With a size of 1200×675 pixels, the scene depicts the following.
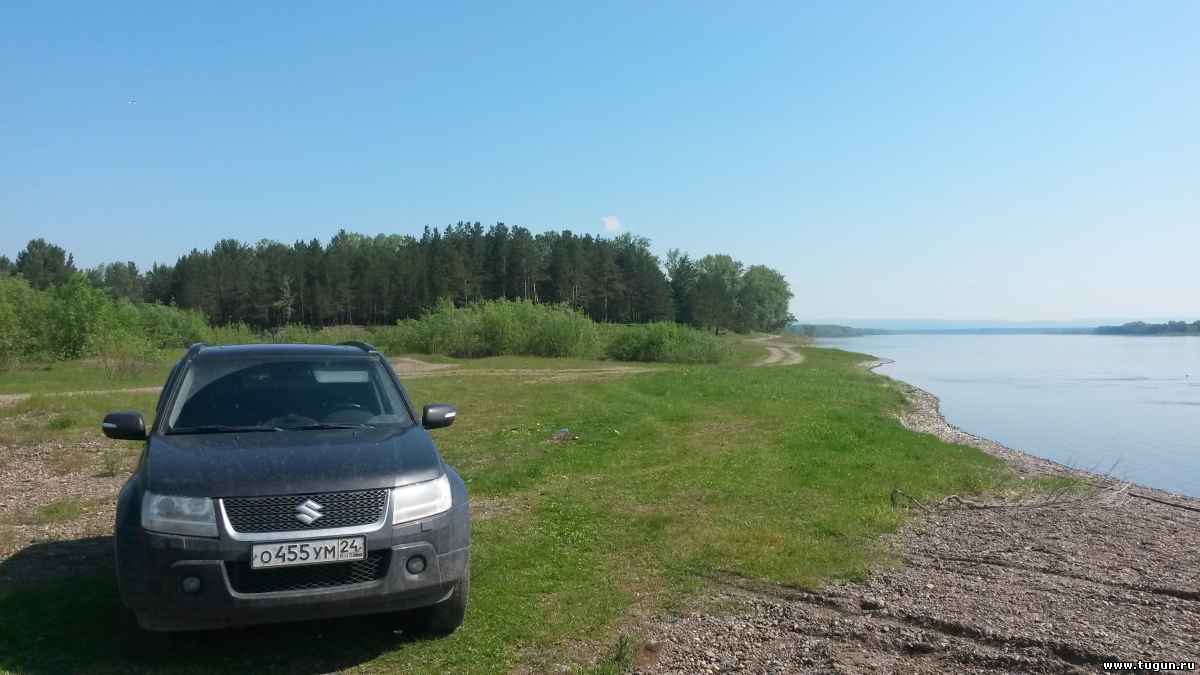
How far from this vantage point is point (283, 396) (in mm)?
5688

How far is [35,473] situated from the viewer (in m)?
11.2

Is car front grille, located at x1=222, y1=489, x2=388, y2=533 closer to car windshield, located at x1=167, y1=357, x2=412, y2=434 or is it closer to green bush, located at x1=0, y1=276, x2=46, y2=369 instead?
car windshield, located at x1=167, y1=357, x2=412, y2=434

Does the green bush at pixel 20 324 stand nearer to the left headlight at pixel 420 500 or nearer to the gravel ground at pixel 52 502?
the gravel ground at pixel 52 502

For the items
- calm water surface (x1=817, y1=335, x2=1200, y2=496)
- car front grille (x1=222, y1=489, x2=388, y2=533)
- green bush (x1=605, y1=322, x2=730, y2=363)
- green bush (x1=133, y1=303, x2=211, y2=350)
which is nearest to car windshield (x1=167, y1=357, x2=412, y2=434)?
car front grille (x1=222, y1=489, x2=388, y2=533)

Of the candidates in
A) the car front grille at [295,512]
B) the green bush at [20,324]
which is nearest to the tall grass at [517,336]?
the green bush at [20,324]

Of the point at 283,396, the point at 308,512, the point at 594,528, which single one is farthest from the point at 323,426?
the point at 594,528

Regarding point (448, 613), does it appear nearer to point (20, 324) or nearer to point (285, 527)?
point (285, 527)

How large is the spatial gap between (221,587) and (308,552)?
1.50 ft

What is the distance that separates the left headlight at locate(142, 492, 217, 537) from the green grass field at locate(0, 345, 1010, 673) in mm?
838

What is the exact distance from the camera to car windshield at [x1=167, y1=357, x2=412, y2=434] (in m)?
5.39

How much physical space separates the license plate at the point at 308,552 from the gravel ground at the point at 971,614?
5.65ft

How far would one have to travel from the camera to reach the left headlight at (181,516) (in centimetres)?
425

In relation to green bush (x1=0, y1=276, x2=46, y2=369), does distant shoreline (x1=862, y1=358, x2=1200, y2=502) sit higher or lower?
→ lower

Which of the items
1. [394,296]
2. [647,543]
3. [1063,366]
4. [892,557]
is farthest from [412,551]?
[394,296]
